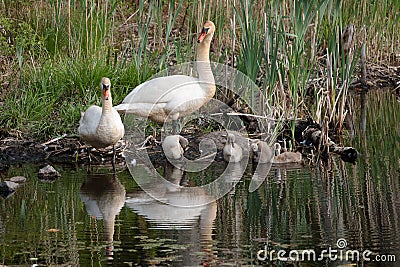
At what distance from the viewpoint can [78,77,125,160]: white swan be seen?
896cm

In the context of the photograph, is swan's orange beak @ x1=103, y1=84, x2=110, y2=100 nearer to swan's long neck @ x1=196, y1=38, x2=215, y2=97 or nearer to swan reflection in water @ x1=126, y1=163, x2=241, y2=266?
swan reflection in water @ x1=126, y1=163, x2=241, y2=266

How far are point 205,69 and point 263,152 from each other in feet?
4.43

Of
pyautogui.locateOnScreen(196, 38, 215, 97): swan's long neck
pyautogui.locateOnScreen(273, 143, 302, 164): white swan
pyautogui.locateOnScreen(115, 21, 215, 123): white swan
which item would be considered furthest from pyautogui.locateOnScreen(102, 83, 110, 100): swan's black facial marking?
pyautogui.locateOnScreen(273, 143, 302, 164): white swan

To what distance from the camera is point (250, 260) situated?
5.41 m

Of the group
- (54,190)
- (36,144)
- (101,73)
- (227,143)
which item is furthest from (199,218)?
(101,73)

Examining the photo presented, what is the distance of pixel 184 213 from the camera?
6.90 metres

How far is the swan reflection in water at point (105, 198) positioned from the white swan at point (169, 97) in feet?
3.79

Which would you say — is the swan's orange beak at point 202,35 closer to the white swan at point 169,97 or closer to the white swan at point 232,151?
the white swan at point 169,97

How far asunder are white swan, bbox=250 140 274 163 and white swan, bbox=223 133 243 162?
6.8 inches

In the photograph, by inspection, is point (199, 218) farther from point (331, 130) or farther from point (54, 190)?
point (331, 130)

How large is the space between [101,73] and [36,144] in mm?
1373

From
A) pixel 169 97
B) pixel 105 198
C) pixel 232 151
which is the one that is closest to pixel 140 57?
pixel 169 97

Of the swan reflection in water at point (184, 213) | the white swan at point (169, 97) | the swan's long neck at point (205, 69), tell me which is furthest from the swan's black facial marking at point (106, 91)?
the swan's long neck at point (205, 69)

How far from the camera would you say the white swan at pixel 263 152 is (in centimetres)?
915
